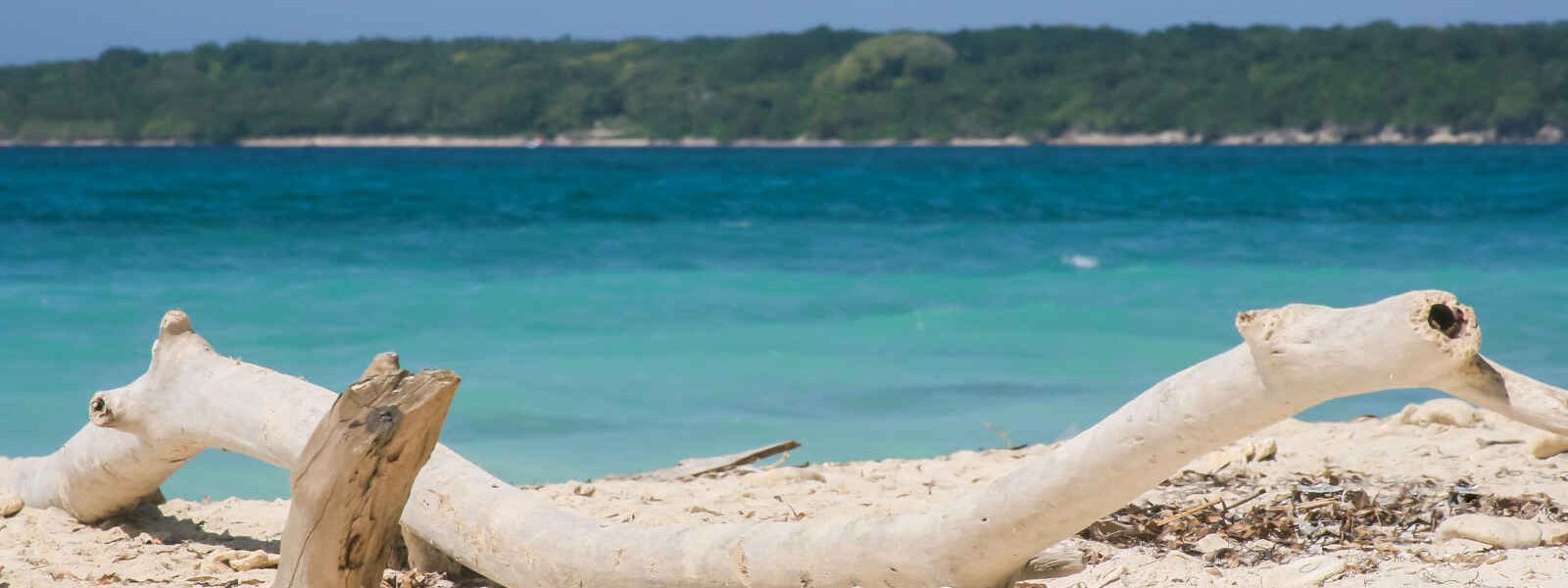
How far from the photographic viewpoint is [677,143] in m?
88.3

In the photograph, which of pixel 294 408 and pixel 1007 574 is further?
pixel 294 408

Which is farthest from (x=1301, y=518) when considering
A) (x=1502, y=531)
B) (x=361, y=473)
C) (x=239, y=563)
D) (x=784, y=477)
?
(x=239, y=563)

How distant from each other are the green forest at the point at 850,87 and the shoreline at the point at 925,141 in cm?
45

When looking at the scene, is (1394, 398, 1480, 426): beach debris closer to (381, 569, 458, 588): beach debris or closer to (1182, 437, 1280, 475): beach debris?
(1182, 437, 1280, 475): beach debris

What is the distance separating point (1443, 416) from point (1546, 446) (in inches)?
39.0

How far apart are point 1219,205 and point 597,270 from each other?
16303 mm

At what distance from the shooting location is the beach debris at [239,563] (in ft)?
14.3

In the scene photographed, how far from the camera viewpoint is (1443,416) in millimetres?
6230

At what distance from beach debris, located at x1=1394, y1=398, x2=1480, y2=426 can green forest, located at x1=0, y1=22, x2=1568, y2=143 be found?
7830 cm

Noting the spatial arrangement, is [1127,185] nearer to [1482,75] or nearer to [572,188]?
[572,188]

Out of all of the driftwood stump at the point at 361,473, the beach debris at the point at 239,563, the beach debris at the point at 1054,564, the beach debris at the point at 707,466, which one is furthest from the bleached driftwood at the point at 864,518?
the beach debris at the point at 707,466

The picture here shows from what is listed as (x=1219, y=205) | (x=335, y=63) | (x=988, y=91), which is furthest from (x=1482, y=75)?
(x=335, y=63)

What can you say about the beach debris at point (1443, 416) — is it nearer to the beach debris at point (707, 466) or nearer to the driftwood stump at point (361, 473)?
the beach debris at point (707, 466)

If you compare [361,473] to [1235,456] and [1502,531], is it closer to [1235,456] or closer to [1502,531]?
[1502,531]
